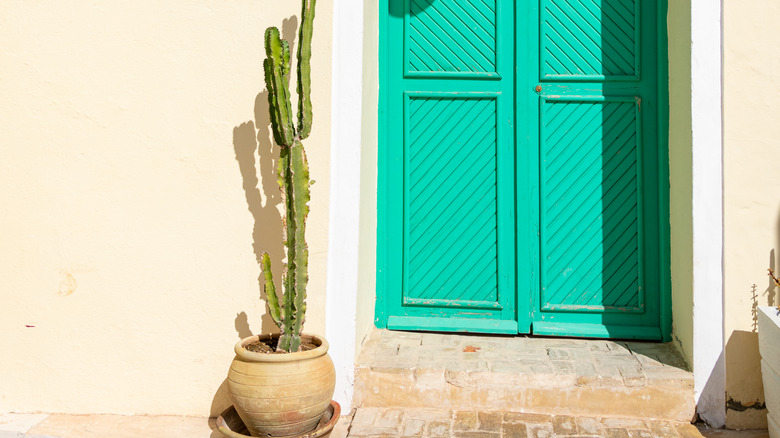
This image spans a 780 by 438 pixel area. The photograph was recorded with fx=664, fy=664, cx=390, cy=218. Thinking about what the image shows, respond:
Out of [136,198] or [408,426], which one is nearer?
[408,426]

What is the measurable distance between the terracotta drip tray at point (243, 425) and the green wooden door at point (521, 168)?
998mm

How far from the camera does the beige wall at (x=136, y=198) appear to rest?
3504 millimetres

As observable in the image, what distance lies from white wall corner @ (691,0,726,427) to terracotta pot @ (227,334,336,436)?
1.94 m

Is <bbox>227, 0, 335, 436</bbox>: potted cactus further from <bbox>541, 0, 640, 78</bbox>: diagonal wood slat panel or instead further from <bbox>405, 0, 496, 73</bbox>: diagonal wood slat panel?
<bbox>541, 0, 640, 78</bbox>: diagonal wood slat panel

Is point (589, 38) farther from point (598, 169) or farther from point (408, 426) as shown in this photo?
point (408, 426)

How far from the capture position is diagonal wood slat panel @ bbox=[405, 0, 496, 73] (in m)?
4.12

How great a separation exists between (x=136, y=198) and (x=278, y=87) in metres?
1.08

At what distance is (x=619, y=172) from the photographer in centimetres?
404

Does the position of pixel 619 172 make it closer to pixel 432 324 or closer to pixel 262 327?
pixel 432 324

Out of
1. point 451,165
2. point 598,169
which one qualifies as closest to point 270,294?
point 451,165

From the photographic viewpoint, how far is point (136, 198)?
11.6ft

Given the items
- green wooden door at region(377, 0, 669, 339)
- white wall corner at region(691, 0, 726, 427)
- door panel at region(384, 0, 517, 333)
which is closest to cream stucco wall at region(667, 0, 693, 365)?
white wall corner at region(691, 0, 726, 427)

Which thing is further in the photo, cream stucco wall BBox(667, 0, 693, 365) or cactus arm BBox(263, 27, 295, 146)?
cream stucco wall BBox(667, 0, 693, 365)

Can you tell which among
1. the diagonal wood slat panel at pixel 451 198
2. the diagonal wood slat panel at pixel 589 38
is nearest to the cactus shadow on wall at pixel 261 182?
the diagonal wood slat panel at pixel 451 198
